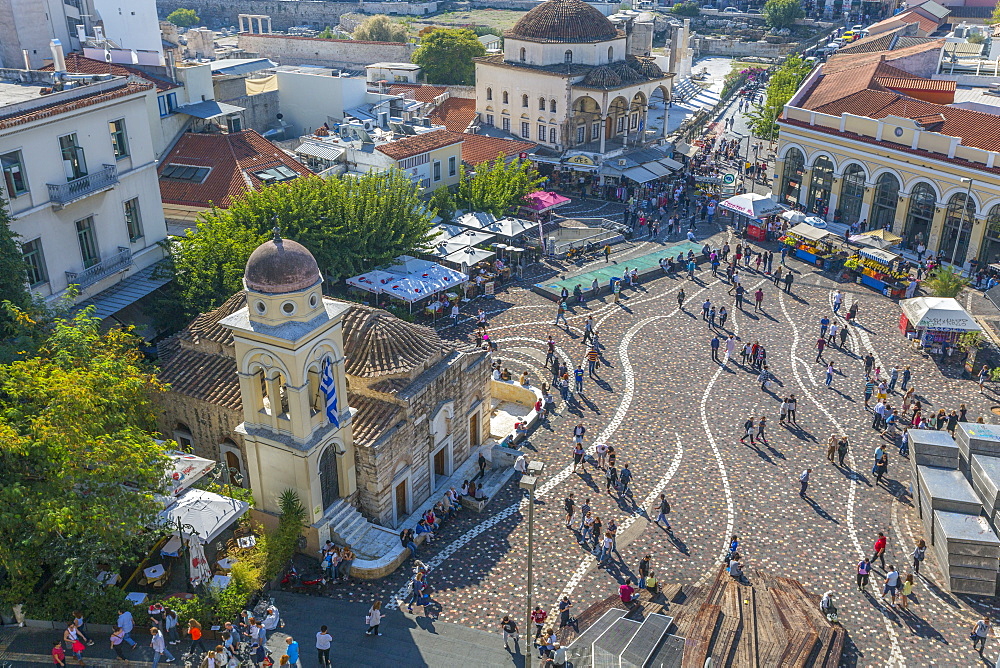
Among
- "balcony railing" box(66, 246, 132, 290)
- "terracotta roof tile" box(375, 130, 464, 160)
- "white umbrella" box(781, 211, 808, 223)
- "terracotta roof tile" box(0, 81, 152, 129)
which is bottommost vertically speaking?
"white umbrella" box(781, 211, 808, 223)

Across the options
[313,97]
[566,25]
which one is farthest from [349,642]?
[566,25]

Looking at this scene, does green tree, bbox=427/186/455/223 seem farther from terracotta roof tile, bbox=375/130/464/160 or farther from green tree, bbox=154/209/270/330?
green tree, bbox=154/209/270/330

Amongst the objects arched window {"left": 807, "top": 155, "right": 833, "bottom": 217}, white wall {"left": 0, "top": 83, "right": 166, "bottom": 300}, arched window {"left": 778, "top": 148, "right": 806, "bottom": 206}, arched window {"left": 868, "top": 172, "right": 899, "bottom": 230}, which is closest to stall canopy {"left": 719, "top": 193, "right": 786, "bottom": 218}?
arched window {"left": 807, "top": 155, "right": 833, "bottom": 217}

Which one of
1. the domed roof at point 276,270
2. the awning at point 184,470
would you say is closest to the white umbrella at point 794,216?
the domed roof at point 276,270

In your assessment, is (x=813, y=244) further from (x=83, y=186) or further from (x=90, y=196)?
(x=83, y=186)

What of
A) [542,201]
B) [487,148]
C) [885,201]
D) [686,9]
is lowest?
[542,201]

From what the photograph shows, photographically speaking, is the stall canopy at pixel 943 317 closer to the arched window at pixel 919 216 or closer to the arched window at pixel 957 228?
the arched window at pixel 957 228
